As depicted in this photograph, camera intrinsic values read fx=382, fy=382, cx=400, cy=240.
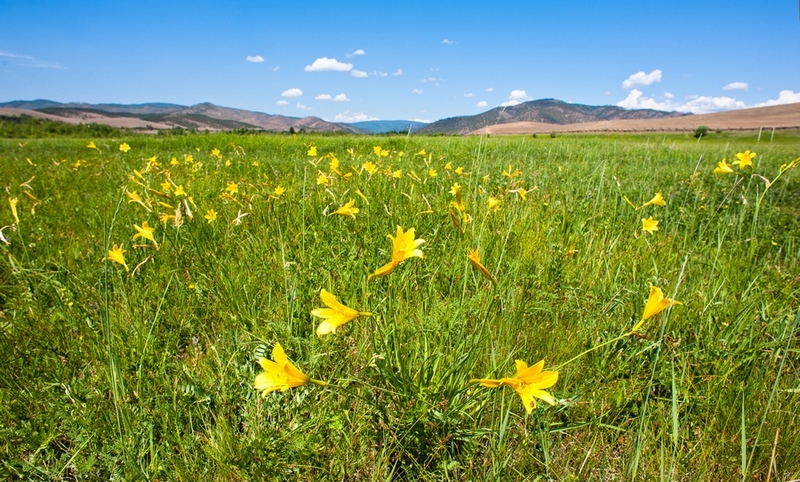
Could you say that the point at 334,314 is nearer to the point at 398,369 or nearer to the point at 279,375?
the point at 279,375

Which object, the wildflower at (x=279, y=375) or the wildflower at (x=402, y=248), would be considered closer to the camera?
the wildflower at (x=279, y=375)

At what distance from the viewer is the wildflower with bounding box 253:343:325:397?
2.61ft

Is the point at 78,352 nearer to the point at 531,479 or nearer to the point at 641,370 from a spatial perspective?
the point at 531,479

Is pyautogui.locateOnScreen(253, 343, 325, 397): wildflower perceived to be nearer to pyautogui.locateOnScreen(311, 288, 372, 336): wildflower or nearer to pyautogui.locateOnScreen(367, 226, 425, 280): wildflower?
pyautogui.locateOnScreen(311, 288, 372, 336): wildflower

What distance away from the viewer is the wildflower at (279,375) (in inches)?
31.3

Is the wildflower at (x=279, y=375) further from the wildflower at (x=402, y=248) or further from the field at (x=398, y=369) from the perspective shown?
the wildflower at (x=402, y=248)

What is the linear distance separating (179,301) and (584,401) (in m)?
1.65

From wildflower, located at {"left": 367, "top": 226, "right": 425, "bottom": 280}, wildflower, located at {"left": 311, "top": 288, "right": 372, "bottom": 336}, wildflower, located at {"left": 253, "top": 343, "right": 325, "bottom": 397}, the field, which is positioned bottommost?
the field

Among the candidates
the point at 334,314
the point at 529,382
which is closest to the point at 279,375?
the point at 334,314

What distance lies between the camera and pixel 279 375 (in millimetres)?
833

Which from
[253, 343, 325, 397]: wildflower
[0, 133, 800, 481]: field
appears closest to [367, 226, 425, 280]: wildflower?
[0, 133, 800, 481]: field

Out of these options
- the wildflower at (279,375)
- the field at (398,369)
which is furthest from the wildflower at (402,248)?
the wildflower at (279,375)

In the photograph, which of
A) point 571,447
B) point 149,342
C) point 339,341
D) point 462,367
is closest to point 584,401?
point 571,447

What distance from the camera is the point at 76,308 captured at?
1.65 metres
